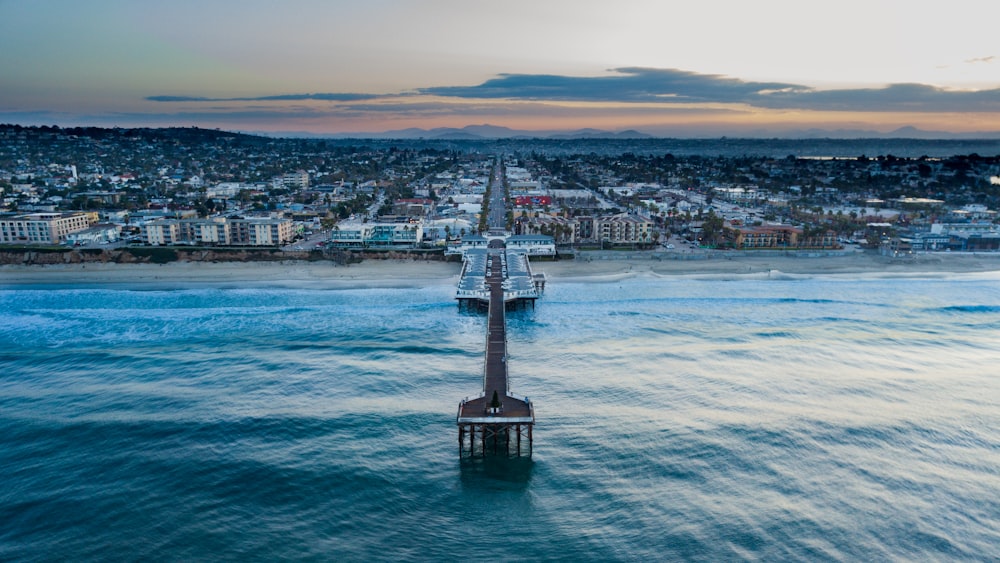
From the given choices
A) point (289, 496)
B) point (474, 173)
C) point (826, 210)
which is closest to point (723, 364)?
point (289, 496)

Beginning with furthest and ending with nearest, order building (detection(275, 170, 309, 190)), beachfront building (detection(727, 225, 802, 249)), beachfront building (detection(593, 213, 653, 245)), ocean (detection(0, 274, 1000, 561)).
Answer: building (detection(275, 170, 309, 190)) → beachfront building (detection(593, 213, 653, 245)) → beachfront building (detection(727, 225, 802, 249)) → ocean (detection(0, 274, 1000, 561))

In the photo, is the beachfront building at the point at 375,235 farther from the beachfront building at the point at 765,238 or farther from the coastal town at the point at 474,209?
the beachfront building at the point at 765,238

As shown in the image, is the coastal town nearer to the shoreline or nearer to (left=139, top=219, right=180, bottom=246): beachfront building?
(left=139, top=219, right=180, bottom=246): beachfront building

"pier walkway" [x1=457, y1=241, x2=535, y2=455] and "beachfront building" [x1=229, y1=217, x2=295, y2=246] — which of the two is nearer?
"pier walkway" [x1=457, y1=241, x2=535, y2=455]

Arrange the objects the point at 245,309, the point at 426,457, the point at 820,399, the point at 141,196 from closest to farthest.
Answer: the point at 426,457 < the point at 820,399 < the point at 245,309 < the point at 141,196

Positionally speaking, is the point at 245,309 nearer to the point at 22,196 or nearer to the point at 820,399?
the point at 820,399

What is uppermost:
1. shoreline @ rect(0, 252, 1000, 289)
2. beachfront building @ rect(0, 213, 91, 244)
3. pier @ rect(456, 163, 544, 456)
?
beachfront building @ rect(0, 213, 91, 244)

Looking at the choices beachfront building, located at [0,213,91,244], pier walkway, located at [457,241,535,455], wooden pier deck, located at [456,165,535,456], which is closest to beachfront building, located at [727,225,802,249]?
wooden pier deck, located at [456,165,535,456]
